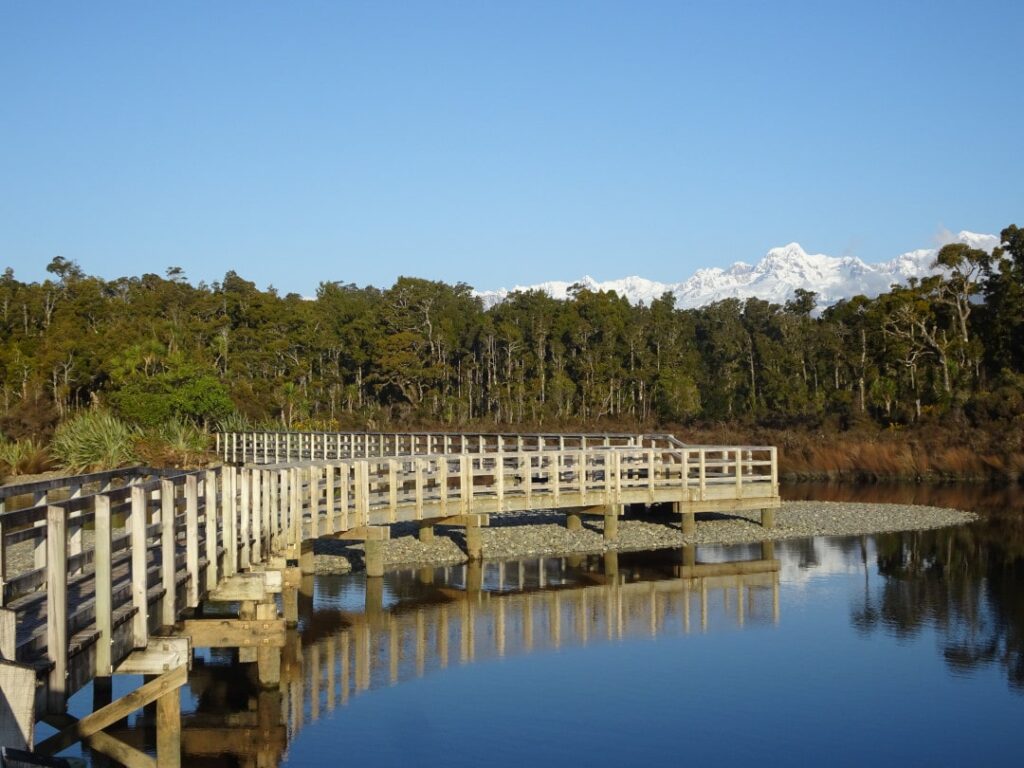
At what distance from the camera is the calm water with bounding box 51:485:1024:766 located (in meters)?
13.9

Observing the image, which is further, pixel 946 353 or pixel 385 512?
pixel 946 353

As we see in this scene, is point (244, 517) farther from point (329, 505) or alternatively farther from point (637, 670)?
point (637, 670)

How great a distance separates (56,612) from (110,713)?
60.0 inches

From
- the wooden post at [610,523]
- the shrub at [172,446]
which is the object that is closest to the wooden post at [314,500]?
the wooden post at [610,523]

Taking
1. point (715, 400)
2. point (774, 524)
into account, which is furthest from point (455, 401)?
point (774, 524)

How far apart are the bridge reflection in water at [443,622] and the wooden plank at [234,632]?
107 centimetres

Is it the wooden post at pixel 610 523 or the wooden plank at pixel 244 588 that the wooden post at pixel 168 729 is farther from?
the wooden post at pixel 610 523

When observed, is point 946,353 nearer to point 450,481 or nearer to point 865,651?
point 450,481

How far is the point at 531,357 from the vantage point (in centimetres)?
7950

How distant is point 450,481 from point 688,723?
19402 millimetres

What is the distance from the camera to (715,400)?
74938 mm

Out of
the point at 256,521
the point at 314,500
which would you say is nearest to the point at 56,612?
the point at 256,521

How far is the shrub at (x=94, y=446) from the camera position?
36781 mm

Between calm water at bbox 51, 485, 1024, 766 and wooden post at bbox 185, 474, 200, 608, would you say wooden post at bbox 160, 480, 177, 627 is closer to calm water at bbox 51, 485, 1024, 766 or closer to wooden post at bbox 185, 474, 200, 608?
wooden post at bbox 185, 474, 200, 608
